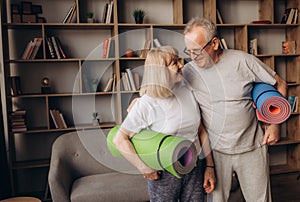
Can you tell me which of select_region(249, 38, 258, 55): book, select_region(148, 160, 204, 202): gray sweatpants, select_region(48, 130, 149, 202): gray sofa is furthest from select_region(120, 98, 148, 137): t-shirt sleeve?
select_region(249, 38, 258, 55): book

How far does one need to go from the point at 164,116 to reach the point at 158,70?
0.61 feet

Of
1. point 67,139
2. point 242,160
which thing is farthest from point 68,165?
point 242,160

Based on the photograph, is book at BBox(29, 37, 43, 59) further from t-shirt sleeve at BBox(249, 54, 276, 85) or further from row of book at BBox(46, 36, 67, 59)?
t-shirt sleeve at BBox(249, 54, 276, 85)

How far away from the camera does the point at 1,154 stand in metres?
3.08

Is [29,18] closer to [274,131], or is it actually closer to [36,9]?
[36,9]

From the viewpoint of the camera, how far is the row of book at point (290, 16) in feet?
13.0

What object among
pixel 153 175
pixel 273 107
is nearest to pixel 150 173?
pixel 153 175

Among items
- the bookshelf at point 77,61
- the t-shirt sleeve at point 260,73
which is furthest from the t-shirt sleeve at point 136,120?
the bookshelf at point 77,61

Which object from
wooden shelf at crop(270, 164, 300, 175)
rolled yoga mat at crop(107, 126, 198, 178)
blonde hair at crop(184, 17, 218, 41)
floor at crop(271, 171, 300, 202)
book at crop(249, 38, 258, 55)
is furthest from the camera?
wooden shelf at crop(270, 164, 300, 175)

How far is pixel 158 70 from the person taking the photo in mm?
1129

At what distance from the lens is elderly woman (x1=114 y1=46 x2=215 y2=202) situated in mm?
1137

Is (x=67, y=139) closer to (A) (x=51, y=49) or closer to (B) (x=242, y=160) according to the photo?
(A) (x=51, y=49)

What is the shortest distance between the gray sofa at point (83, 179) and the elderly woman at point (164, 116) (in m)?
0.95

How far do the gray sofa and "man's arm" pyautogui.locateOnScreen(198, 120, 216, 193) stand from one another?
2.94 ft
